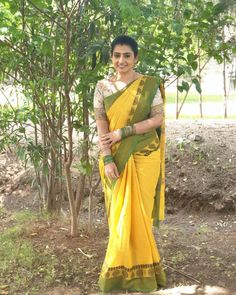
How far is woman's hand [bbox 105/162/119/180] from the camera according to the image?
3.03 m

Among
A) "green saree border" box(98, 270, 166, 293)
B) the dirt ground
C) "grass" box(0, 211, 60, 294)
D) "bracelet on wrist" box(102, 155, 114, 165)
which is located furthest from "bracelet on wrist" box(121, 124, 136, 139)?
"grass" box(0, 211, 60, 294)

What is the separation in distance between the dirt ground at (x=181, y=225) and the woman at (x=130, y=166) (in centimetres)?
24

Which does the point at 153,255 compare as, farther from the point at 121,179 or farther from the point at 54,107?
the point at 54,107

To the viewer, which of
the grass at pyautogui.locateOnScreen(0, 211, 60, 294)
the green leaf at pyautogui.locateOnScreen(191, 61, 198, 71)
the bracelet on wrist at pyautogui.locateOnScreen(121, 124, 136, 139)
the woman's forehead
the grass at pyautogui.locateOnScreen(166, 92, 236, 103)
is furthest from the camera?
the grass at pyautogui.locateOnScreen(166, 92, 236, 103)

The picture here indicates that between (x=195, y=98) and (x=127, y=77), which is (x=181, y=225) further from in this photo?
(x=195, y=98)

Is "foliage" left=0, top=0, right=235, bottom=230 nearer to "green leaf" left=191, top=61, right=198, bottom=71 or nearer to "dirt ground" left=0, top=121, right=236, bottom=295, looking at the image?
"green leaf" left=191, top=61, right=198, bottom=71

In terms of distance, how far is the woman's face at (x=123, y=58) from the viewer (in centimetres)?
288

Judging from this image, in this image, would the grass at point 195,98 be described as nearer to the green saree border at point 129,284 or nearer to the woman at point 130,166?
the woman at point 130,166

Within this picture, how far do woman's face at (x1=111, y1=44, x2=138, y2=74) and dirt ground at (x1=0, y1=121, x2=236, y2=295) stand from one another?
153 centimetres

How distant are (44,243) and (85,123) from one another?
1.07 metres

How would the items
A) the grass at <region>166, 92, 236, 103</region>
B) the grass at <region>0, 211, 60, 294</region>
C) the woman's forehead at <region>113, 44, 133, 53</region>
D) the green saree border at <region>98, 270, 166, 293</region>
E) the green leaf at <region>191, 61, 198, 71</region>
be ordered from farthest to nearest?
the grass at <region>166, 92, 236, 103</region> → the green leaf at <region>191, 61, 198, 71</region> → the grass at <region>0, 211, 60, 294</region> → the green saree border at <region>98, 270, 166, 293</region> → the woman's forehead at <region>113, 44, 133, 53</region>

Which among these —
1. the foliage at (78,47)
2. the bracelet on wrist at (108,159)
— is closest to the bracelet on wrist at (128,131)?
the bracelet on wrist at (108,159)

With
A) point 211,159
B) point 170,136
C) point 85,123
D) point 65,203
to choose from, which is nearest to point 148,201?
point 85,123

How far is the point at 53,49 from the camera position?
3443mm
